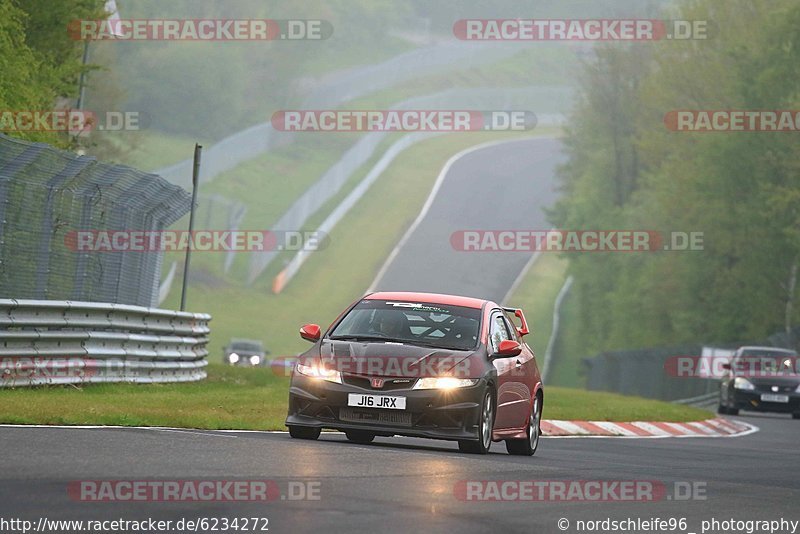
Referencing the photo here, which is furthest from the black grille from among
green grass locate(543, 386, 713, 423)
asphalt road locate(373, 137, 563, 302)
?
asphalt road locate(373, 137, 563, 302)

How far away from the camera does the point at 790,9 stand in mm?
53844

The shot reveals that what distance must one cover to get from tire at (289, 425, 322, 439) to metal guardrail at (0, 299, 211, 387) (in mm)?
5060

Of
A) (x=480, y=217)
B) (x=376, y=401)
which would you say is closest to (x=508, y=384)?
(x=376, y=401)

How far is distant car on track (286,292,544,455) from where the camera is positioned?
1541cm

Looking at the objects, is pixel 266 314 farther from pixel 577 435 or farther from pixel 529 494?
pixel 529 494

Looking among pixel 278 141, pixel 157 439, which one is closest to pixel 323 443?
pixel 157 439

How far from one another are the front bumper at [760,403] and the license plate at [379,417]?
876 inches

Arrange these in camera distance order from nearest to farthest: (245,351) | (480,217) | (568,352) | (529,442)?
(529,442)
(245,351)
(568,352)
(480,217)

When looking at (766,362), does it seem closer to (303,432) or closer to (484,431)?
(484,431)

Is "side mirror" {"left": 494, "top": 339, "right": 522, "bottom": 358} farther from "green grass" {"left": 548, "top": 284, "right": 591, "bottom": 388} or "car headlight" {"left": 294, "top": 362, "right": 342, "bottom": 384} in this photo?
"green grass" {"left": 548, "top": 284, "right": 591, "bottom": 388}

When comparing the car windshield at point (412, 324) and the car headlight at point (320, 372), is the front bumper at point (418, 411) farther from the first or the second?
the car windshield at point (412, 324)

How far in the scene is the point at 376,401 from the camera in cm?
1538

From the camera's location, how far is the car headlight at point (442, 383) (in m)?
15.5

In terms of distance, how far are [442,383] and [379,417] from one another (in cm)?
64
